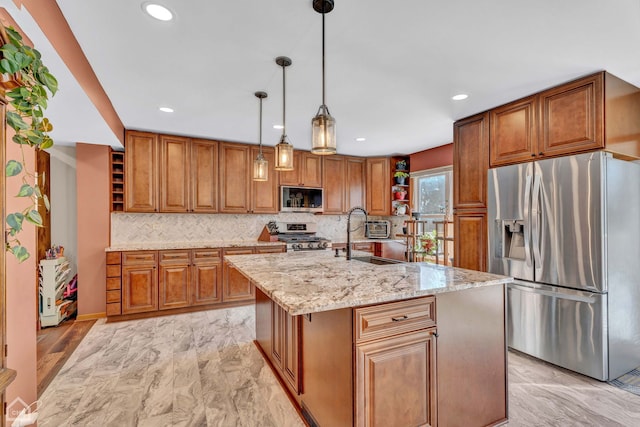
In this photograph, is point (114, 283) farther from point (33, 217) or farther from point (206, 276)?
point (33, 217)

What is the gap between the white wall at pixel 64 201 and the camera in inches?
157

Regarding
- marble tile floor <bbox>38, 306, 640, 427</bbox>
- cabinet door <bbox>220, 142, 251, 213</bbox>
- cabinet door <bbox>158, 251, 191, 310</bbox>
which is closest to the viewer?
marble tile floor <bbox>38, 306, 640, 427</bbox>

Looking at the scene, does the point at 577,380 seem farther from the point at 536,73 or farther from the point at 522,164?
the point at 536,73

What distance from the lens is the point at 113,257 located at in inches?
146

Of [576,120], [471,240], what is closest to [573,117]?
[576,120]

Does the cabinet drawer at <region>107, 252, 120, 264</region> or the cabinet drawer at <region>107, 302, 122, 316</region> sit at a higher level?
the cabinet drawer at <region>107, 252, 120, 264</region>

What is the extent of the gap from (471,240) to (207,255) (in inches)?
131

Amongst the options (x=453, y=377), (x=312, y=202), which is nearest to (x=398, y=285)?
(x=453, y=377)

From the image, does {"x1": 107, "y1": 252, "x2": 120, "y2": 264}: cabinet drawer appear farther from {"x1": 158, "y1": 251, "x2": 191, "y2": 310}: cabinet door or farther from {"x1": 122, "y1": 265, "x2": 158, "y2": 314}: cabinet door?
{"x1": 158, "y1": 251, "x2": 191, "y2": 310}: cabinet door

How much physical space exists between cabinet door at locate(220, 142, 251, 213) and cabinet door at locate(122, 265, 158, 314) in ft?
4.20

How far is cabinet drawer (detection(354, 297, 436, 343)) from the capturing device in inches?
56.2

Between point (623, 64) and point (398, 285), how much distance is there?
96.0 inches

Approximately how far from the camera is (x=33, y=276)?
1869 mm

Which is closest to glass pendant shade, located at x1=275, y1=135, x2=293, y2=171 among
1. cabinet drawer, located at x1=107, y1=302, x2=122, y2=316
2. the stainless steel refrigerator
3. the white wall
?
the stainless steel refrigerator
